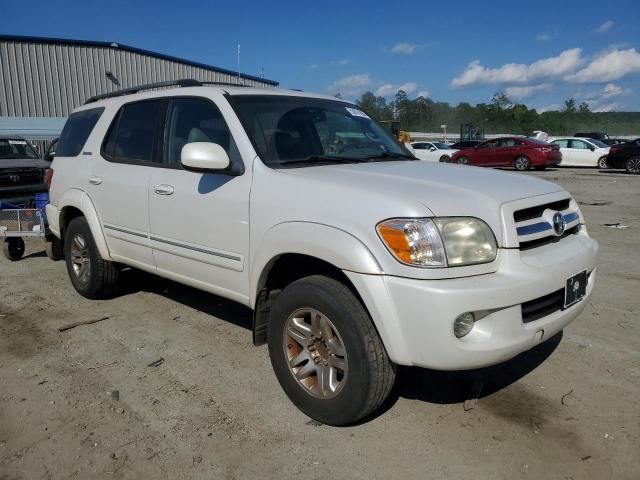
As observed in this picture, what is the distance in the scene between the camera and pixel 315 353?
9.68ft

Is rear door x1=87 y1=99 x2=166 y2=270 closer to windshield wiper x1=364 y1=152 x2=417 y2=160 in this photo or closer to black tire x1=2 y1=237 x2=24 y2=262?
windshield wiper x1=364 y1=152 x2=417 y2=160

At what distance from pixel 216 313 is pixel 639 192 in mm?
13710

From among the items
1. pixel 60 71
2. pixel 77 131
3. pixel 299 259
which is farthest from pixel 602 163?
pixel 299 259

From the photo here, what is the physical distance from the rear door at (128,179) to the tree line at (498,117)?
5868 centimetres

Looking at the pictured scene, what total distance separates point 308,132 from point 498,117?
7751cm

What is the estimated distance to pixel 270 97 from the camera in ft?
12.5

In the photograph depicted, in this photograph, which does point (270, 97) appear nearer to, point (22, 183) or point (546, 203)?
A: point (546, 203)

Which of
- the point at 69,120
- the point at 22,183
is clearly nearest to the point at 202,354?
the point at 69,120

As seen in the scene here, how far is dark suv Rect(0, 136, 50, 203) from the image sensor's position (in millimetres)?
8453

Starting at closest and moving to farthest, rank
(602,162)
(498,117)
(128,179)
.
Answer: (128,179) → (602,162) → (498,117)

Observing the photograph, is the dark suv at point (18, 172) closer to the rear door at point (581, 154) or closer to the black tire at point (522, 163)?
the black tire at point (522, 163)

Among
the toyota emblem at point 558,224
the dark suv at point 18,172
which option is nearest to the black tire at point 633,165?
the dark suv at point 18,172

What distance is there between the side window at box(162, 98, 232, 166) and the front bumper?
1.55 meters

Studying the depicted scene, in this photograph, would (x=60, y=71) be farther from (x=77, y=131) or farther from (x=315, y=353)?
(x=315, y=353)
